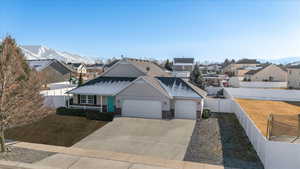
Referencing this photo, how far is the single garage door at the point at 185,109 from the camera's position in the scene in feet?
63.0

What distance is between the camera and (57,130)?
15336 mm

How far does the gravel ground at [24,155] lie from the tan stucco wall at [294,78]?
50.7 metres

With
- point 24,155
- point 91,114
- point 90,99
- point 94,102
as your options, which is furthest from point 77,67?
point 24,155

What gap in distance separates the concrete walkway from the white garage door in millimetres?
8465

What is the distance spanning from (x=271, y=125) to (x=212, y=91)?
90.0 ft

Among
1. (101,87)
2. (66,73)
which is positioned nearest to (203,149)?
(101,87)

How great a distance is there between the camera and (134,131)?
15469 mm

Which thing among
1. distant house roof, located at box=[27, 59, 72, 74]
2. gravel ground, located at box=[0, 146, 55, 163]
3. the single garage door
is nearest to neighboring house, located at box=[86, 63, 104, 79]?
distant house roof, located at box=[27, 59, 72, 74]

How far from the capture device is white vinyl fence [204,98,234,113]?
21.8 meters

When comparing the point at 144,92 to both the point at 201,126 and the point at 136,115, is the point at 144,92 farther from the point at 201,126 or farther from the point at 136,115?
the point at 201,126

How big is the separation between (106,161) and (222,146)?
7246 millimetres

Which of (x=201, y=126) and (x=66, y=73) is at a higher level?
(x=66, y=73)

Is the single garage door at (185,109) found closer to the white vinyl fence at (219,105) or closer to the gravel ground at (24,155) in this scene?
the white vinyl fence at (219,105)

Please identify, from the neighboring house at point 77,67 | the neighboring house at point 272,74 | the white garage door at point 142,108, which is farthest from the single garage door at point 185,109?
the neighboring house at point 77,67
